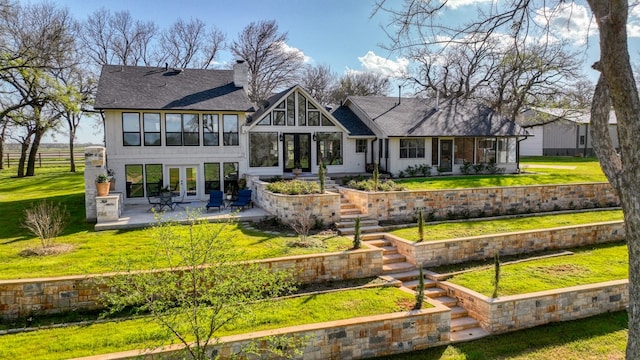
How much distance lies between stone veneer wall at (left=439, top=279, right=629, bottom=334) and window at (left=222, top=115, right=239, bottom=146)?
12316 mm

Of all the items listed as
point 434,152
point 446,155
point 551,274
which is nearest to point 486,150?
point 446,155

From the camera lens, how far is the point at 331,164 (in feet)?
70.4

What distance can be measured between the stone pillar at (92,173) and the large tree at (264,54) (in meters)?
26.1

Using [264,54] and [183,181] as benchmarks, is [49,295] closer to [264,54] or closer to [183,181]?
[183,181]

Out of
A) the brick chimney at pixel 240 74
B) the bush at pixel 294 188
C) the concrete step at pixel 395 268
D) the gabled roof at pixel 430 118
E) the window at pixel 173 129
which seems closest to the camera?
the concrete step at pixel 395 268

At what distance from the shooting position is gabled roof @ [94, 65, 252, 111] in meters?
17.2

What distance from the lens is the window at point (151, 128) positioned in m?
17.4

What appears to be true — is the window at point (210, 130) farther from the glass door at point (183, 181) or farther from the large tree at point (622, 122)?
the large tree at point (622, 122)

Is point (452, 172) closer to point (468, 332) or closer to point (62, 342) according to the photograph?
point (468, 332)

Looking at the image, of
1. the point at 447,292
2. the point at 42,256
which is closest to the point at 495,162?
the point at 447,292

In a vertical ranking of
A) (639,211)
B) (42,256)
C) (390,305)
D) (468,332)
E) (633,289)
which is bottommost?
(468,332)

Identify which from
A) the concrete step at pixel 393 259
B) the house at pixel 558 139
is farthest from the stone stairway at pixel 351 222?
the house at pixel 558 139

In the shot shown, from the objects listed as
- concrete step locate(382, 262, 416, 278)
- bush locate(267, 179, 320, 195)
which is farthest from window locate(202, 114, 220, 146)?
concrete step locate(382, 262, 416, 278)

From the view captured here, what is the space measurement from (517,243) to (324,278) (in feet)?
21.5
